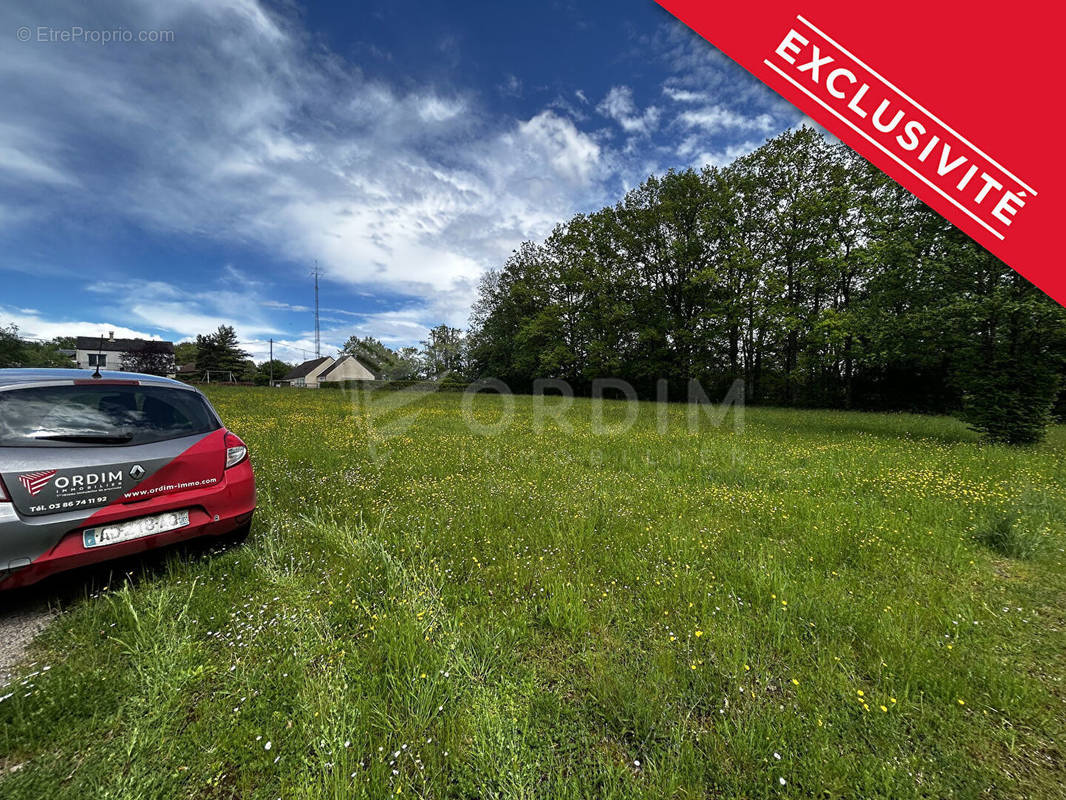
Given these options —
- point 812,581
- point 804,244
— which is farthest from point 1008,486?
point 804,244

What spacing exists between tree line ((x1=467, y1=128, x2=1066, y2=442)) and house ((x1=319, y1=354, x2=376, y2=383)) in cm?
3598

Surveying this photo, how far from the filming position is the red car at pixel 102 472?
102 inches

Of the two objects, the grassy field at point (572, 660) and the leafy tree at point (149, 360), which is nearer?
the grassy field at point (572, 660)

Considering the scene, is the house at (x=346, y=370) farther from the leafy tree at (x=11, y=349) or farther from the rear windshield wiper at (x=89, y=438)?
the rear windshield wiper at (x=89, y=438)

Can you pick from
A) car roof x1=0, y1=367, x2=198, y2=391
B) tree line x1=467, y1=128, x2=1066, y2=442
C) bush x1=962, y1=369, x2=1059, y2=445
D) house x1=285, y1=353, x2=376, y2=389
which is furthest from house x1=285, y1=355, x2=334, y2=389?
bush x1=962, y1=369, x2=1059, y2=445

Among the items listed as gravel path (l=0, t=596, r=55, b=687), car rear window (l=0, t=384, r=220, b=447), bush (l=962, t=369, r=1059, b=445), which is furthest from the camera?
bush (l=962, t=369, r=1059, b=445)

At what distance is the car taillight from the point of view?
3642 mm

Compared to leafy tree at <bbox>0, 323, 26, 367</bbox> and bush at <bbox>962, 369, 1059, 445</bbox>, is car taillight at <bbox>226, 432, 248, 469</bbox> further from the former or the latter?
leafy tree at <bbox>0, 323, 26, 367</bbox>

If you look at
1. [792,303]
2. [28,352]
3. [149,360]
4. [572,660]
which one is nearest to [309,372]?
[149,360]

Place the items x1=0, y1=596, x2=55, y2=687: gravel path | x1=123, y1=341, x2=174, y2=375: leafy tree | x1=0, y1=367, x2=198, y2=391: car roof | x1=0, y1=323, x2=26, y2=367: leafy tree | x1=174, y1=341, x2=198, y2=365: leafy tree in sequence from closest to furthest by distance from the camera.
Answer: x1=0, y1=596, x2=55, y2=687: gravel path, x1=0, y1=367, x2=198, y2=391: car roof, x1=0, y1=323, x2=26, y2=367: leafy tree, x1=123, y1=341, x2=174, y2=375: leafy tree, x1=174, y1=341, x2=198, y2=365: leafy tree

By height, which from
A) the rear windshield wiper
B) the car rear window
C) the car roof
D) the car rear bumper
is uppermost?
the car roof

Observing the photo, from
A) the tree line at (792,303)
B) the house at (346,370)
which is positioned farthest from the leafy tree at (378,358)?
the tree line at (792,303)

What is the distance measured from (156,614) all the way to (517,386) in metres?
40.8

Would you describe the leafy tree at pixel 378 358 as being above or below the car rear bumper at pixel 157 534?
above
